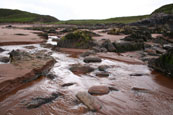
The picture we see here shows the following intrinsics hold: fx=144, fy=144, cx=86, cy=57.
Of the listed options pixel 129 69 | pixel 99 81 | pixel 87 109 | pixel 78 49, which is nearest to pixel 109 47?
pixel 78 49

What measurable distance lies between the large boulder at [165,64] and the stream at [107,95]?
292 mm

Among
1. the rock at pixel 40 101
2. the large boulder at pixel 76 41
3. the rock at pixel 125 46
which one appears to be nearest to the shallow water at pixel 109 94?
the rock at pixel 40 101

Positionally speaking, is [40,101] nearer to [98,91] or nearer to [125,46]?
[98,91]


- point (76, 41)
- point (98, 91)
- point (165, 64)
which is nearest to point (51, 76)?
point (98, 91)

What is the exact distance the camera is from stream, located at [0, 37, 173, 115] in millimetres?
3584

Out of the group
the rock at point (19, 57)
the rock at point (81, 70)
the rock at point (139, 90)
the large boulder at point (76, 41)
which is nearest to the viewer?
the rock at point (139, 90)

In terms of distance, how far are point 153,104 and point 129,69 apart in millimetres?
3252

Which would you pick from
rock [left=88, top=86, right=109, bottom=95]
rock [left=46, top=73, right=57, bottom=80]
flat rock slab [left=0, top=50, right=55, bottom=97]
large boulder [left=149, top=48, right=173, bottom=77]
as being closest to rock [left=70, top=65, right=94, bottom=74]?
rock [left=46, top=73, right=57, bottom=80]

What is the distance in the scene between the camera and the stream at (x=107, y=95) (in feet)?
11.8

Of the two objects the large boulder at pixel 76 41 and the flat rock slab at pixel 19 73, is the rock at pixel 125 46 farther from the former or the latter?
the flat rock slab at pixel 19 73

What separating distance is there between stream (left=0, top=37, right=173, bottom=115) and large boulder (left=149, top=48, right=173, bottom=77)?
0.96 ft

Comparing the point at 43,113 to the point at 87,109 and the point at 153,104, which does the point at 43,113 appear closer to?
the point at 87,109

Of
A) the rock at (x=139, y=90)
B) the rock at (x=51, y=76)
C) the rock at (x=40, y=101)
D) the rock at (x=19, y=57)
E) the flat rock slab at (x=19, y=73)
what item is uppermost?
the rock at (x=19, y=57)

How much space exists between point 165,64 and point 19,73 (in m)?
6.01
